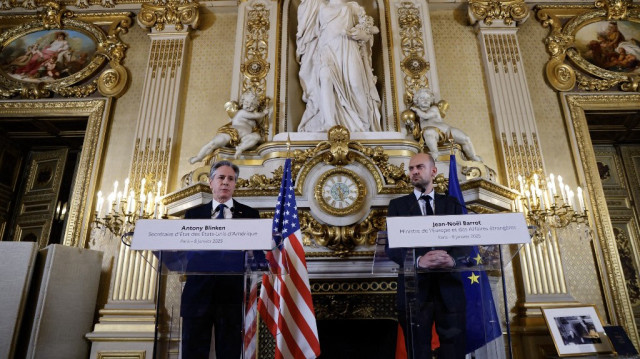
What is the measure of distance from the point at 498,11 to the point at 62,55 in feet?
17.9

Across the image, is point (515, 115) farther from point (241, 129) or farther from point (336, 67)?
point (241, 129)

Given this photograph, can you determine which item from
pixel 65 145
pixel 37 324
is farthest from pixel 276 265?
pixel 65 145

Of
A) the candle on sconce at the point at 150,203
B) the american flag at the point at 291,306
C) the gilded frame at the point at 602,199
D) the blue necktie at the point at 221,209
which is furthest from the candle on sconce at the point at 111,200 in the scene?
the gilded frame at the point at 602,199

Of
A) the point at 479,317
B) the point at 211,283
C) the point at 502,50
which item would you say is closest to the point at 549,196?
the point at 502,50

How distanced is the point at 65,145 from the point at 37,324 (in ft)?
11.6

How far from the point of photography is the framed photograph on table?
3.62m

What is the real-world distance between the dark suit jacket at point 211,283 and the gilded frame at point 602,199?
4.14m

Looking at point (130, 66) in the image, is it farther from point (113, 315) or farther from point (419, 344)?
point (419, 344)

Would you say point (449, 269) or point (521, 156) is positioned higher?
point (521, 156)

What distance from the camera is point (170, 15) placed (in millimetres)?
5734

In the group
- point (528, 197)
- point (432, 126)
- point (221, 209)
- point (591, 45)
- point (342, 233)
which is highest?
point (591, 45)

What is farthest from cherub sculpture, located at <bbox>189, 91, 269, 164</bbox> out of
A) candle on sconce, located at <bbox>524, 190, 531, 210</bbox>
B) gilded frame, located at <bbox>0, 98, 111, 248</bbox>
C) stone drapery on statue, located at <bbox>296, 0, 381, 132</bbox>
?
candle on sconce, located at <bbox>524, 190, 531, 210</bbox>

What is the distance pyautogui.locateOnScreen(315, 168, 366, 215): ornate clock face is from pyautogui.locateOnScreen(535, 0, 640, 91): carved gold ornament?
10.1 ft

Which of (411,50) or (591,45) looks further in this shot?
(591,45)
